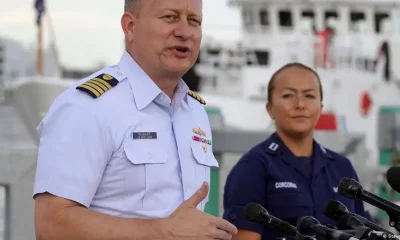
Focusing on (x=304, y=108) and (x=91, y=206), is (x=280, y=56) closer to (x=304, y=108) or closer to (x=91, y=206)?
(x=304, y=108)

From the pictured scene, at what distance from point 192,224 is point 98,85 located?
1.34 feet

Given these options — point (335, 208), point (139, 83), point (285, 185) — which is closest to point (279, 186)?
point (285, 185)

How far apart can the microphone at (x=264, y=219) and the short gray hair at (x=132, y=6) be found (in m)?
0.56

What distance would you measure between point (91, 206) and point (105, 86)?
0.94 ft

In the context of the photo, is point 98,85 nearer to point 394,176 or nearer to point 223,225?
point 223,225

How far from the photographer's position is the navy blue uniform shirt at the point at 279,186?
2.88m

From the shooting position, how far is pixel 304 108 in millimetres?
3037

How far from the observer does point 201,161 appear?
2.07 meters

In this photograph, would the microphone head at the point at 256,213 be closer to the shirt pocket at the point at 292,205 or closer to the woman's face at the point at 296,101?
the shirt pocket at the point at 292,205

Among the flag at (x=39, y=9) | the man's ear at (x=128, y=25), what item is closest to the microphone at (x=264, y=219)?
the man's ear at (x=128, y=25)

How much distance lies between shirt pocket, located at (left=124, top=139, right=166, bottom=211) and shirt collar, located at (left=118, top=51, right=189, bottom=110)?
10cm

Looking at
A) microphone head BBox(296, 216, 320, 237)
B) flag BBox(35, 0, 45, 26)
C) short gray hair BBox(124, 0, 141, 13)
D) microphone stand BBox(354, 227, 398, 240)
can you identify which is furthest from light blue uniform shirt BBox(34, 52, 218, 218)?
flag BBox(35, 0, 45, 26)

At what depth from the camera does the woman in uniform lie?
2883mm

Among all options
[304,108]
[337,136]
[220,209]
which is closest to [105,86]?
[304,108]
